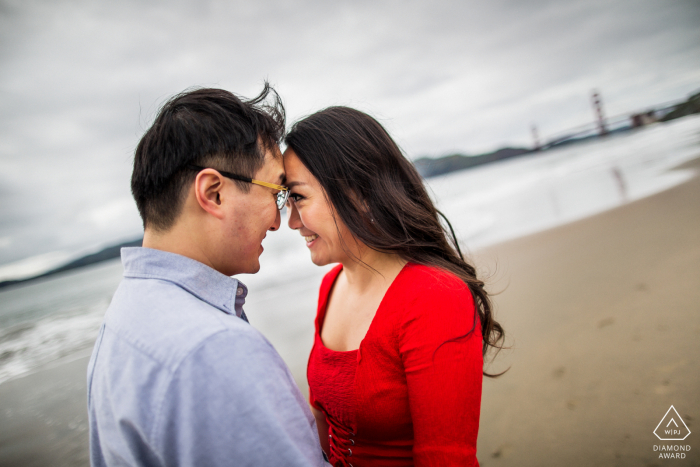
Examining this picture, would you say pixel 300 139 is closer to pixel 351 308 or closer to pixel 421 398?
pixel 351 308

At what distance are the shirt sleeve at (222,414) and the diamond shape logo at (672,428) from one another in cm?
288

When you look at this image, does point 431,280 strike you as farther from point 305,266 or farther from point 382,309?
point 305,266

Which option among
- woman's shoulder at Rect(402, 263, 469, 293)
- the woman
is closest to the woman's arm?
the woman

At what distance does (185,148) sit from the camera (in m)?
1.33

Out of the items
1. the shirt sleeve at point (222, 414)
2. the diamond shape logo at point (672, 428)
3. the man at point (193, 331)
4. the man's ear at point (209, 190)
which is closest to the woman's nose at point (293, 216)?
the man at point (193, 331)

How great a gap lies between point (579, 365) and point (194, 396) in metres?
3.62

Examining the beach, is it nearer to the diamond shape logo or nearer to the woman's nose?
the diamond shape logo

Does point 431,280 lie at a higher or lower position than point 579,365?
higher

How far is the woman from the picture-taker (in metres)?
1.41

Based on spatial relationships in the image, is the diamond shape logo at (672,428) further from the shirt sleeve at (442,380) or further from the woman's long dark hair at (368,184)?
the shirt sleeve at (442,380)

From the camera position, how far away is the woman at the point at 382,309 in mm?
1414

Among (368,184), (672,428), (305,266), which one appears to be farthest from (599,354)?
(305,266)

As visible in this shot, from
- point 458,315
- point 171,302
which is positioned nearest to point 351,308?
point 458,315

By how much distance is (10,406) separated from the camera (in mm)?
5090
